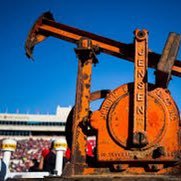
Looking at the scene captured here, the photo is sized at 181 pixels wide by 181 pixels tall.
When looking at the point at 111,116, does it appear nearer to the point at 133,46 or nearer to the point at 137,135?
the point at 137,135

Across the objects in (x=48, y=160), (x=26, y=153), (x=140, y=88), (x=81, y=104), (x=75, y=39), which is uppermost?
(x=26, y=153)

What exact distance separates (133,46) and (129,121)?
5.21 feet

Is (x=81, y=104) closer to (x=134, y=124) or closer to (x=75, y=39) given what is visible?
(x=134, y=124)

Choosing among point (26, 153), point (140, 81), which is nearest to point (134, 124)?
point (140, 81)

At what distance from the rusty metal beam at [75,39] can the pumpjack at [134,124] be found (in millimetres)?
155

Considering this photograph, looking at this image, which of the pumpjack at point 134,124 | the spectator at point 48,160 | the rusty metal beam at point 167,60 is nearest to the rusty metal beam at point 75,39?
the pumpjack at point 134,124

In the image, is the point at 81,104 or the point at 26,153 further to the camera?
the point at 26,153

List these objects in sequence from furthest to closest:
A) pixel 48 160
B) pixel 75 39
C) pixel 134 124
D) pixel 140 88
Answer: pixel 48 160
pixel 75 39
pixel 140 88
pixel 134 124

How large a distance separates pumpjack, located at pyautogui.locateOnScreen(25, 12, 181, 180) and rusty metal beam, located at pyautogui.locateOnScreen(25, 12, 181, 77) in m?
0.16

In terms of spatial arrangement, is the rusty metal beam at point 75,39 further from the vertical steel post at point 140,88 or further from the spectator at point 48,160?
the spectator at point 48,160

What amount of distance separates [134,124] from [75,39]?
2.25 metres

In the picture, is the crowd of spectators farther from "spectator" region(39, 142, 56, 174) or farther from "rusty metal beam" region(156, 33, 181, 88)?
"rusty metal beam" region(156, 33, 181, 88)

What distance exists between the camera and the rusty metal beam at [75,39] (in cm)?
712

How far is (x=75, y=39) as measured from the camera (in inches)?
290
